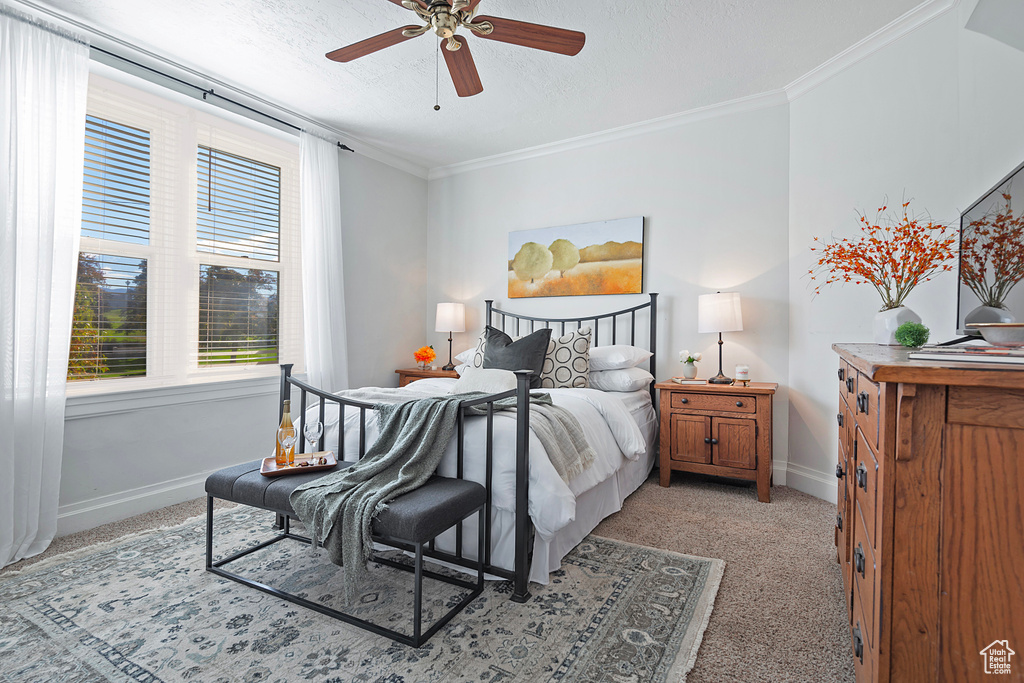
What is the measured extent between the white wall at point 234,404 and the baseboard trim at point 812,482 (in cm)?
338

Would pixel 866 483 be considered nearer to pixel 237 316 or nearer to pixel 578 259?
pixel 578 259

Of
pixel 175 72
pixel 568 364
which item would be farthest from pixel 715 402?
pixel 175 72

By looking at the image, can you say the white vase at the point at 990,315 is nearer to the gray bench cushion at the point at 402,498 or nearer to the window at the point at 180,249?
the gray bench cushion at the point at 402,498

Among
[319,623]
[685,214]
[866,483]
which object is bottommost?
[319,623]

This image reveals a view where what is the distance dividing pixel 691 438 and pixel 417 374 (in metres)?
2.38

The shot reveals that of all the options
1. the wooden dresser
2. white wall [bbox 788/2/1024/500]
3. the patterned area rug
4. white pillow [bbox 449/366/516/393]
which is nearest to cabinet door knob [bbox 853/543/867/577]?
the wooden dresser

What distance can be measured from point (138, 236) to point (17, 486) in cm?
148

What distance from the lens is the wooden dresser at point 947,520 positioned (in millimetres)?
892

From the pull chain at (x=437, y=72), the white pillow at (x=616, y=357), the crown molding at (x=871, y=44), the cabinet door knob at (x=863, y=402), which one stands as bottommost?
the cabinet door knob at (x=863, y=402)

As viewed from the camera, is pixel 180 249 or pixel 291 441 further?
pixel 180 249

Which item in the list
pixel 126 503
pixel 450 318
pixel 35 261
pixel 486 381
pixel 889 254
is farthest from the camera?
pixel 450 318

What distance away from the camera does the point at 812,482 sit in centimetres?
325

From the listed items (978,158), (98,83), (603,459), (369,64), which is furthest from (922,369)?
(98,83)

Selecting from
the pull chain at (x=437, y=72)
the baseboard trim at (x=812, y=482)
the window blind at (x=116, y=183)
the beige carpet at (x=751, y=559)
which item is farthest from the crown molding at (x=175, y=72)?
the baseboard trim at (x=812, y=482)
